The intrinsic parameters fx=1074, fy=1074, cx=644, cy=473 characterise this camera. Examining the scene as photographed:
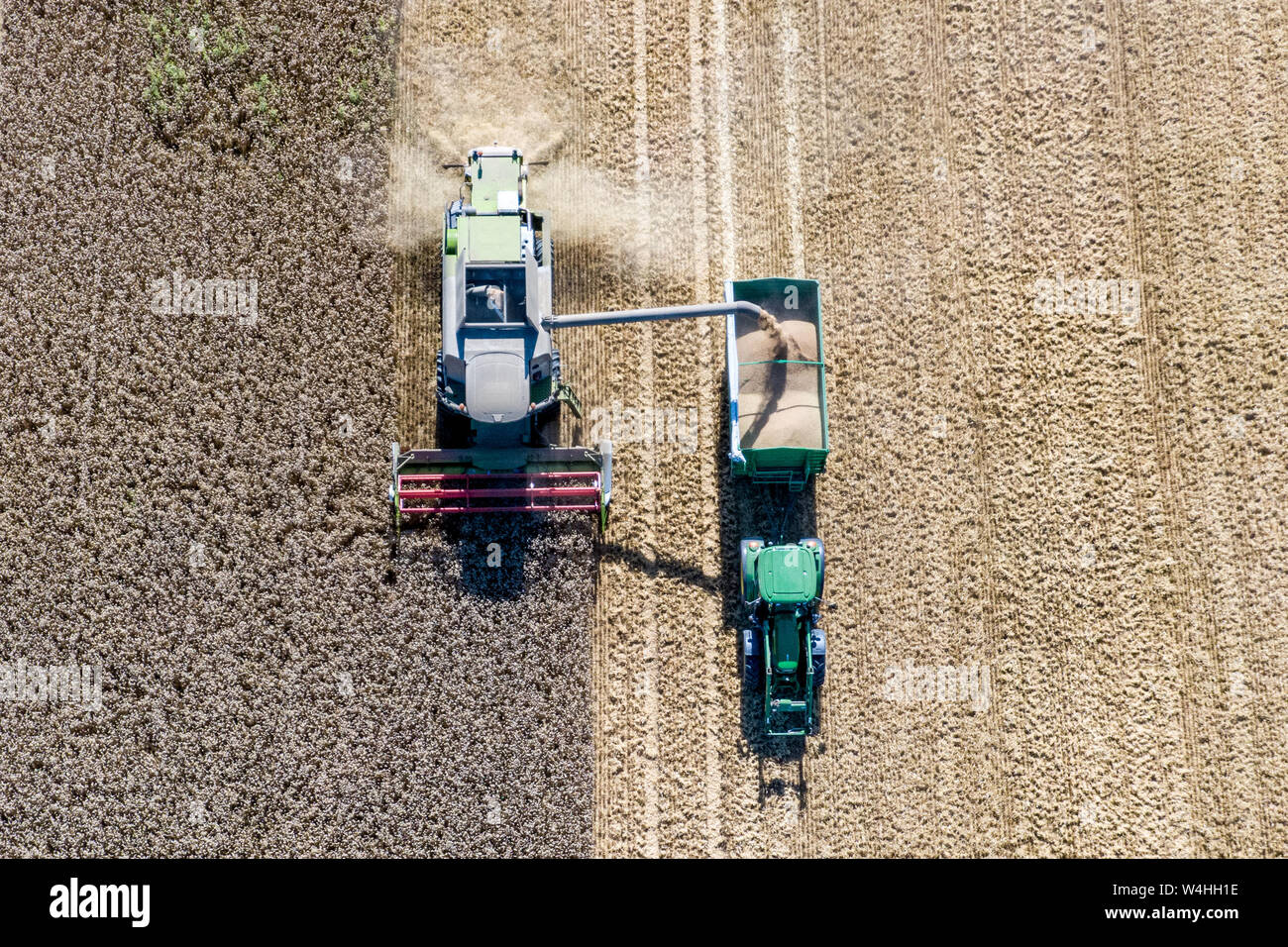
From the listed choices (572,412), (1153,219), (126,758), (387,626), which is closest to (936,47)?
(1153,219)

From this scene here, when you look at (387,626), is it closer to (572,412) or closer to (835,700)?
(572,412)

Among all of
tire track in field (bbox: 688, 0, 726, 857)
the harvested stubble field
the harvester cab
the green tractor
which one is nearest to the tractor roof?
the green tractor

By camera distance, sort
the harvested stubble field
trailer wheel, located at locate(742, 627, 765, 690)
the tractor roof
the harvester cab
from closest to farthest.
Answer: the harvester cab → the tractor roof → trailer wheel, located at locate(742, 627, 765, 690) → the harvested stubble field

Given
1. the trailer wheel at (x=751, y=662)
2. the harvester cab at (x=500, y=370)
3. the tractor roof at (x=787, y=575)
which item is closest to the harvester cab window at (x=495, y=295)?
the harvester cab at (x=500, y=370)

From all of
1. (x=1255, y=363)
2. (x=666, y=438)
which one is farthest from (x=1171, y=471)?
(x=666, y=438)

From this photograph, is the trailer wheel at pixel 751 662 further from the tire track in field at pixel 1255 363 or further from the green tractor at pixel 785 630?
the tire track in field at pixel 1255 363

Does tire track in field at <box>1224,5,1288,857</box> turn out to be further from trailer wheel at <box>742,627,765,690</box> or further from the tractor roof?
trailer wheel at <box>742,627,765,690</box>
